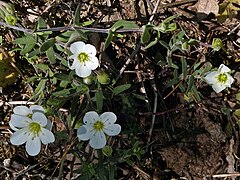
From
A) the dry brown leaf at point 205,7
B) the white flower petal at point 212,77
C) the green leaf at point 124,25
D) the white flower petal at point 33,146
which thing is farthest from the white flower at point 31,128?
the dry brown leaf at point 205,7

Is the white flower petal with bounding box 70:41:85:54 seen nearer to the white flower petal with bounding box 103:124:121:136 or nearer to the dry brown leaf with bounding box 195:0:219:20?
the white flower petal with bounding box 103:124:121:136

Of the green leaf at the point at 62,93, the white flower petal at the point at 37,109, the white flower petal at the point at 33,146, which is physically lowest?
the white flower petal at the point at 33,146

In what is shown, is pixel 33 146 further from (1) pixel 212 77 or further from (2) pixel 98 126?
(1) pixel 212 77

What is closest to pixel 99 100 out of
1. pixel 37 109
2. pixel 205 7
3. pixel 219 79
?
pixel 37 109

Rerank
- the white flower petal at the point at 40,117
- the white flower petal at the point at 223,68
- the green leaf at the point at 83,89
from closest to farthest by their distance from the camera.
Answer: the white flower petal at the point at 40,117
the green leaf at the point at 83,89
the white flower petal at the point at 223,68

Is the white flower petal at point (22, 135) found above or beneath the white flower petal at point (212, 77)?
beneath

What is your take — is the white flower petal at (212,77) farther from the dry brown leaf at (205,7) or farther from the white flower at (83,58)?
the white flower at (83,58)

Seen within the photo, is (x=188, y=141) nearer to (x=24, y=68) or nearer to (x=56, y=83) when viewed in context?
(x=56, y=83)

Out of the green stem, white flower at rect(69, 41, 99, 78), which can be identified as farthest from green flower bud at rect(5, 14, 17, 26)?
the green stem
